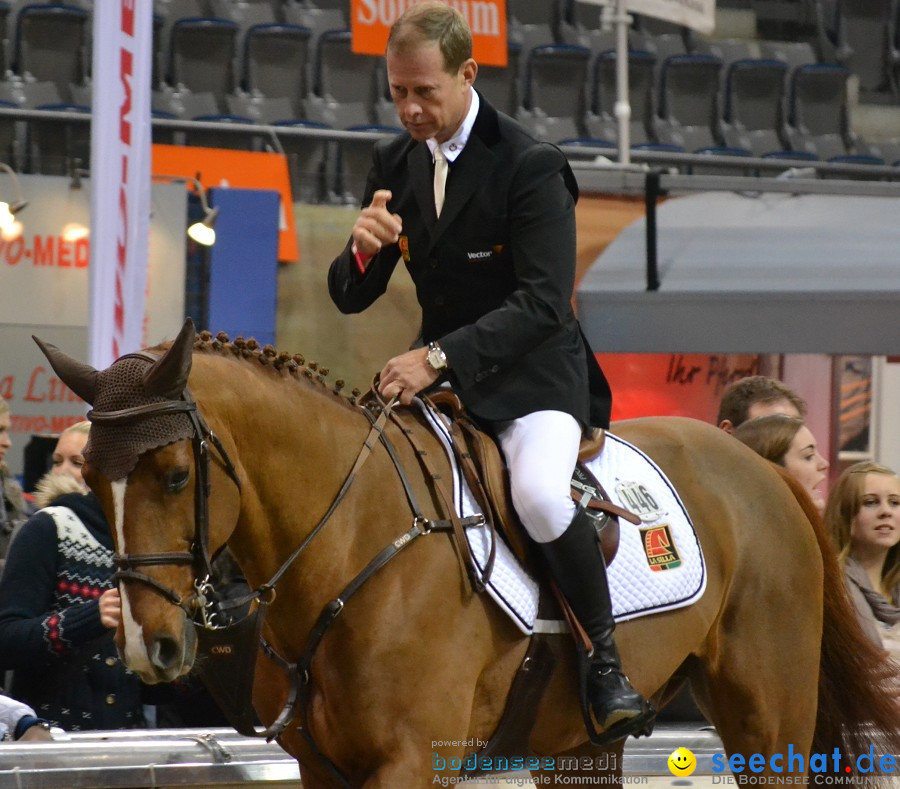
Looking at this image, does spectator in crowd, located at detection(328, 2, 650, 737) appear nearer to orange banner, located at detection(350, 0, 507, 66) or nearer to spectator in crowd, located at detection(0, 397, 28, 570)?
spectator in crowd, located at detection(0, 397, 28, 570)

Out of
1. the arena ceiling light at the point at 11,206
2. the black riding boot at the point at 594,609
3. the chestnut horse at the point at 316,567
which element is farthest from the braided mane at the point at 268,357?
the arena ceiling light at the point at 11,206

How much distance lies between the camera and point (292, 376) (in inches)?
105

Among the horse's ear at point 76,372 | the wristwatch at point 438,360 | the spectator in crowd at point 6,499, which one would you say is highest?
the horse's ear at point 76,372

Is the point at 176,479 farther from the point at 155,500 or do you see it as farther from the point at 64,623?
the point at 64,623

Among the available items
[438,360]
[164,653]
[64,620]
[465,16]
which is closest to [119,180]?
[64,620]

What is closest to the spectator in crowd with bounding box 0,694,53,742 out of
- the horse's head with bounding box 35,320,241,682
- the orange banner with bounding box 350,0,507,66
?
the horse's head with bounding box 35,320,241,682

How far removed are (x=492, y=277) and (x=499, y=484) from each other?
1.57 feet

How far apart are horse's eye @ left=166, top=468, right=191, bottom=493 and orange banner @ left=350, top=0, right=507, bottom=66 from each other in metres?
6.03

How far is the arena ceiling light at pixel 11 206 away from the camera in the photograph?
272 inches

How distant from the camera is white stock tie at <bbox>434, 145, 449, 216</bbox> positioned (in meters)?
2.89

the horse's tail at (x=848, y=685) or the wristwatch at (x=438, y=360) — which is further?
the horse's tail at (x=848, y=685)

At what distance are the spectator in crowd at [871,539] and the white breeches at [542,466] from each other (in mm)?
1720

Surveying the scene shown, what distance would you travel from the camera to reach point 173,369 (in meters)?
2.29

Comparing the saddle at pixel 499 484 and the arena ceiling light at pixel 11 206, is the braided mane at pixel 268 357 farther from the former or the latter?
the arena ceiling light at pixel 11 206
